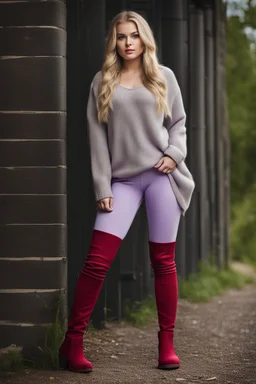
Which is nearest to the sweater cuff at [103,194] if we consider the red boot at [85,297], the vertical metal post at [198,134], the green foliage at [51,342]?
the red boot at [85,297]

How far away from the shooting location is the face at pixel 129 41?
5465 millimetres

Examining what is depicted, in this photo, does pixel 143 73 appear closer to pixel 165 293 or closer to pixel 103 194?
pixel 103 194

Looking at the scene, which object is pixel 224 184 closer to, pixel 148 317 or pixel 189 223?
pixel 189 223

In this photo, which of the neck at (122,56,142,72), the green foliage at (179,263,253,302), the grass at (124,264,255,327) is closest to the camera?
the neck at (122,56,142,72)

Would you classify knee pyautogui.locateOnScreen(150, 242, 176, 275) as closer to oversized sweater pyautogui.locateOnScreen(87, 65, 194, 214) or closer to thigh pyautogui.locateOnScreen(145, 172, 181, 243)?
thigh pyautogui.locateOnScreen(145, 172, 181, 243)

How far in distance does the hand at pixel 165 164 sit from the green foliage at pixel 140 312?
2157mm

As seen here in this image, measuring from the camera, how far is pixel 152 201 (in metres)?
5.52

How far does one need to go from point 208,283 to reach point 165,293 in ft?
14.7

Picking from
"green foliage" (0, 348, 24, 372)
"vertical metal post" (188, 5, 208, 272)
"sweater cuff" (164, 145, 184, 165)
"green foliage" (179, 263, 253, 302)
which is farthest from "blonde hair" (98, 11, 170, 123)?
"vertical metal post" (188, 5, 208, 272)

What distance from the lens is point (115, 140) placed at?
5.47m

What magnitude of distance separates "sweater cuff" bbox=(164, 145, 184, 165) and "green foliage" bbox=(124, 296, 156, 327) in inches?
85.6

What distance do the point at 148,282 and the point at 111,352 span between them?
6.36ft

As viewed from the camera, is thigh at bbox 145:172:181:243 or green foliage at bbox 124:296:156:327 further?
green foliage at bbox 124:296:156:327

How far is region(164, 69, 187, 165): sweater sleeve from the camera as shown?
555 cm
